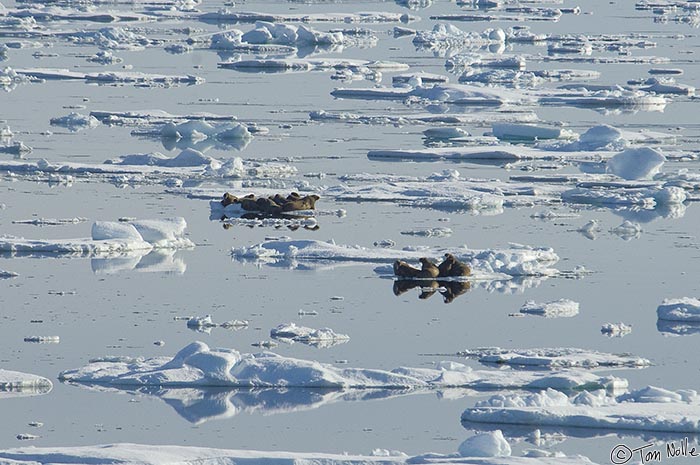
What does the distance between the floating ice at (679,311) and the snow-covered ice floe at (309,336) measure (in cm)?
194

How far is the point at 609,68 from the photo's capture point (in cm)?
2905

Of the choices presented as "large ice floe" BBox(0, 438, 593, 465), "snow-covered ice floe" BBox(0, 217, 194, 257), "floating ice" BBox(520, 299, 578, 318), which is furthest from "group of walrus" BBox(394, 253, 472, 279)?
"large ice floe" BBox(0, 438, 593, 465)

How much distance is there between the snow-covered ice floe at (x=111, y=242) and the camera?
12.6m

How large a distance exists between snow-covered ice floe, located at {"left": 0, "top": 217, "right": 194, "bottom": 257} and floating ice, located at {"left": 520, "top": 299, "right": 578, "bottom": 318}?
314 cm

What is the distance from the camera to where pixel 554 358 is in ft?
30.6

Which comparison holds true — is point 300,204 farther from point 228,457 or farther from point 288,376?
point 228,457

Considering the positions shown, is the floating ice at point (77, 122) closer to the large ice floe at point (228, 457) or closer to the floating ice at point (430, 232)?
the floating ice at point (430, 232)

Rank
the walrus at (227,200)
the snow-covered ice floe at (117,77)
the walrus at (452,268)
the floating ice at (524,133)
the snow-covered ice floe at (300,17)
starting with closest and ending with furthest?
1. the walrus at (452,268)
2. the walrus at (227,200)
3. the floating ice at (524,133)
4. the snow-covered ice floe at (117,77)
5. the snow-covered ice floe at (300,17)

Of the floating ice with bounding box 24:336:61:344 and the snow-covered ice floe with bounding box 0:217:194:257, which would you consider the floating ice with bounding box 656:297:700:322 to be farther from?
the snow-covered ice floe with bounding box 0:217:194:257

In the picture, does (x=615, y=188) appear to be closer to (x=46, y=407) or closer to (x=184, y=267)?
(x=184, y=267)

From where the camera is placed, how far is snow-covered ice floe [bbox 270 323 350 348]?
981cm

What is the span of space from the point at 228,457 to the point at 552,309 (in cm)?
407

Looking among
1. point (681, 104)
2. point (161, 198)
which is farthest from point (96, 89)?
point (161, 198)

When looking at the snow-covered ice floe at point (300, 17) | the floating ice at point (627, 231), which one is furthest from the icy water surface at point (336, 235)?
the snow-covered ice floe at point (300, 17)
